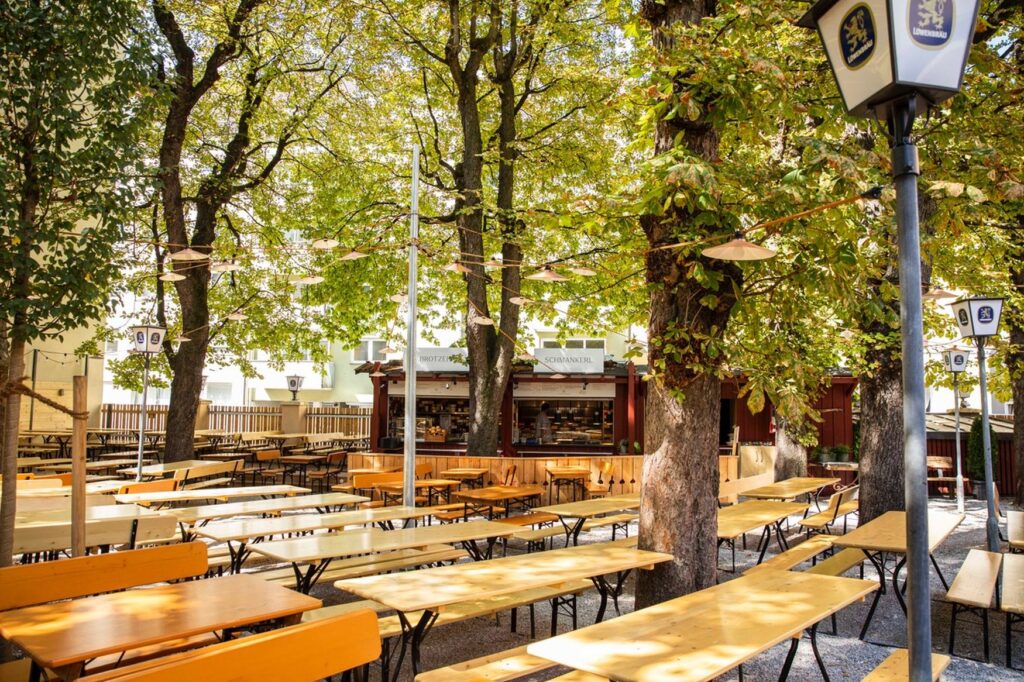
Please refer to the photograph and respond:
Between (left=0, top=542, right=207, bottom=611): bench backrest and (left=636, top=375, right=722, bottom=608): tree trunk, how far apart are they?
334 centimetres

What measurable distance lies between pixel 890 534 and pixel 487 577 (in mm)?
3939

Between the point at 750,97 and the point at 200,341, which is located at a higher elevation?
the point at 750,97

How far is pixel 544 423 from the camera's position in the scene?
19.8m

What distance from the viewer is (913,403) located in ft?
8.54

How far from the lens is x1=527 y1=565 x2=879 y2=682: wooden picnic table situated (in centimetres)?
304

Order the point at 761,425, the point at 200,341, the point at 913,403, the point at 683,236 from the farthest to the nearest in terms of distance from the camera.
Answer: the point at 761,425 → the point at 200,341 → the point at 683,236 → the point at 913,403

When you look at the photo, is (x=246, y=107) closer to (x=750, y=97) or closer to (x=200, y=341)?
(x=200, y=341)

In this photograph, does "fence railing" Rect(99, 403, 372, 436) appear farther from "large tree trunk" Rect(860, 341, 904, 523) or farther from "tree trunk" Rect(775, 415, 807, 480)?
"large tree trunk" Rect(860, 341, 904, 523)

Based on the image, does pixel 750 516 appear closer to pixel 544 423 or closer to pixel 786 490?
pixel 786 490

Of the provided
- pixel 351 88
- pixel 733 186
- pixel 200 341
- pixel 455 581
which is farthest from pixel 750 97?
pixel 351 88

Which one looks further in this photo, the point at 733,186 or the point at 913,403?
the point at 733,186

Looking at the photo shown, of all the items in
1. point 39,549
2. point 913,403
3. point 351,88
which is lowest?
point 39,549

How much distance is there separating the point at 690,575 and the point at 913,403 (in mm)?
3535

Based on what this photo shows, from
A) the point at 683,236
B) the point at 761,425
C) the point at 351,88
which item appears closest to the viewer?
the point at 683,236
